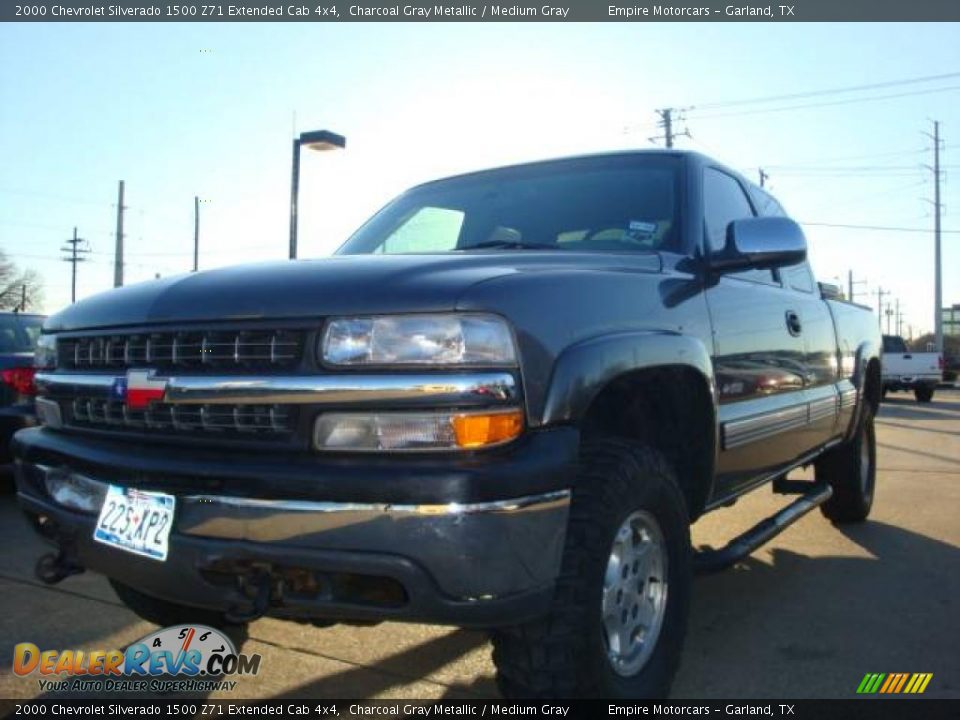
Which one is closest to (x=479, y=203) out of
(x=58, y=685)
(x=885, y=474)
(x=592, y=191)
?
(x=592, y=191)

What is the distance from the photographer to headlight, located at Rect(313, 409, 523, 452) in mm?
1951

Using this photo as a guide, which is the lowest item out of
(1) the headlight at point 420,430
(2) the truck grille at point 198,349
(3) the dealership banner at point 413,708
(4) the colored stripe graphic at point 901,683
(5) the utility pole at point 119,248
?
(3) the dealership banner at point 413,708

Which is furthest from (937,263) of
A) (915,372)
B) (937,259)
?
(915,372)

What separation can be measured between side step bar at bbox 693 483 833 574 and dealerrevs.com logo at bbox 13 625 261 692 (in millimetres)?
1706

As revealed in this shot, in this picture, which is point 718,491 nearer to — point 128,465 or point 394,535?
point 394,535

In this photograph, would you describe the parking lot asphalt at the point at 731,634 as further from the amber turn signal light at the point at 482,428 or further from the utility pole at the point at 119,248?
the utility pole at the point at 119,248

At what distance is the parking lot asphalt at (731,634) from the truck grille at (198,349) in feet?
4.06

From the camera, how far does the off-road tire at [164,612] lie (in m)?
3.06

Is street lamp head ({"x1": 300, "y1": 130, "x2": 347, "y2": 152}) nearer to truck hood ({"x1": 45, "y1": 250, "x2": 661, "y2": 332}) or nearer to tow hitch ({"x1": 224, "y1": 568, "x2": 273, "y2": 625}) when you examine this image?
truck hood ({"x1": 45, "y1": 250, "x2": 661, "y2": 332})

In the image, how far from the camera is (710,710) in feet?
8.98

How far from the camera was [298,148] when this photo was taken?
31.2 ft

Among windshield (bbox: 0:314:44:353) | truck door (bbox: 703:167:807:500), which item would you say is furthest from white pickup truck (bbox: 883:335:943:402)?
windshield (bbox: 0:314:44:353)

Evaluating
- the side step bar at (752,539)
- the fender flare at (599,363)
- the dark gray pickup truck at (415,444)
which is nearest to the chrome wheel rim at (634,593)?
the dark gray pickup truck at (415,444)

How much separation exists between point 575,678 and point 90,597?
274 cm
